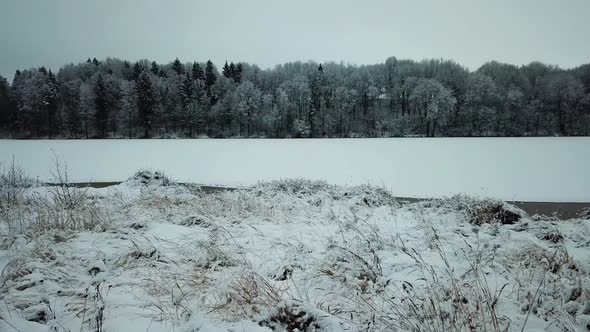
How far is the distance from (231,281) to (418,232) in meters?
4.28

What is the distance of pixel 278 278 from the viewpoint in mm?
4016

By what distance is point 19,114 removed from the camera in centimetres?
7256

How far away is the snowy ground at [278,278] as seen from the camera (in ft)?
9.32

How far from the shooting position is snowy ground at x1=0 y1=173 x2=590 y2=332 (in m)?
2.84

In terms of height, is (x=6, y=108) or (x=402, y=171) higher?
(x=6, y=108)

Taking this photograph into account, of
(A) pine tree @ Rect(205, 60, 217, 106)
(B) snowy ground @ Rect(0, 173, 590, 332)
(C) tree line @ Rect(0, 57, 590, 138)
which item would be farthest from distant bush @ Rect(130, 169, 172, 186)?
(A) pine tree @ Rect(205, 60, 217, 106)

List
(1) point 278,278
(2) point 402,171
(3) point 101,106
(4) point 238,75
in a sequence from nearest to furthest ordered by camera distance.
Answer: (1) point 278,278 < (2) point 402,171 < (3) point 101,106 < (4) point 238,75

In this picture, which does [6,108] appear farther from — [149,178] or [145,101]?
[149,178]

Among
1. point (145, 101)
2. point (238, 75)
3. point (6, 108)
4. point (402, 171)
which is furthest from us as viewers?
point (238, 75)

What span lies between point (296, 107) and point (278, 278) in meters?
82.6

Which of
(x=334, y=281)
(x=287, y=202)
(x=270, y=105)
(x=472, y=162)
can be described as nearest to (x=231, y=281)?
(x=334, y=281)

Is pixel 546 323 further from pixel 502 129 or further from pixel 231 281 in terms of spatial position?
Result: pixel 502 129

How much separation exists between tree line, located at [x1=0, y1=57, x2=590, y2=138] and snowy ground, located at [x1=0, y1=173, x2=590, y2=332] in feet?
235

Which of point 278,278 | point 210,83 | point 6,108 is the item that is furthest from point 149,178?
point 6,108
